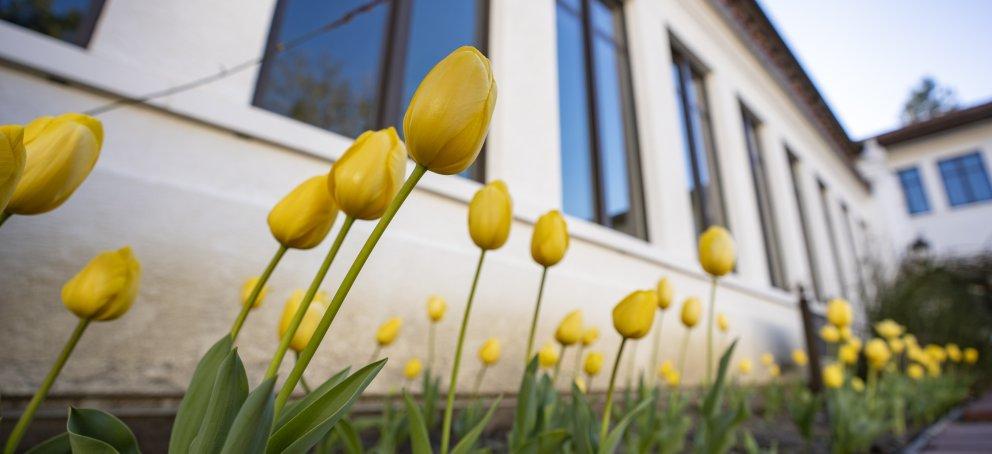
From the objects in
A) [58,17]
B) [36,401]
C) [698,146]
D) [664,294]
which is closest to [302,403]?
[36,401]

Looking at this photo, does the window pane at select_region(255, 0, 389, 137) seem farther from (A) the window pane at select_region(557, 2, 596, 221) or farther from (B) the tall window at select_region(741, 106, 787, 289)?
(B) the tall window at select_region(741, 106, 787, 289)

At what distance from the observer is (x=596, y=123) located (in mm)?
3418

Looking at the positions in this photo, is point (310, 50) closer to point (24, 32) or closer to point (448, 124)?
point (24, 32)

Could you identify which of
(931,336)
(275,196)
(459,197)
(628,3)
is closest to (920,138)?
(931,336)

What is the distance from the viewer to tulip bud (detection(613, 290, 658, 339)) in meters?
0.73

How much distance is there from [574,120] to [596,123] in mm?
188

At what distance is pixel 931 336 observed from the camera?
486 cm

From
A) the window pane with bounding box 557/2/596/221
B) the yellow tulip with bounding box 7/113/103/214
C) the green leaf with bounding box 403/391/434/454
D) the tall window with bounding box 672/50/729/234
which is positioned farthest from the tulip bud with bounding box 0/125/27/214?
the tall window with bounding box 672/50/729/234

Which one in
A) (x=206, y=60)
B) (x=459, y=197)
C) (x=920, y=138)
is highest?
(x=920, y=138)

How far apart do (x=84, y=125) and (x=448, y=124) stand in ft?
1.37

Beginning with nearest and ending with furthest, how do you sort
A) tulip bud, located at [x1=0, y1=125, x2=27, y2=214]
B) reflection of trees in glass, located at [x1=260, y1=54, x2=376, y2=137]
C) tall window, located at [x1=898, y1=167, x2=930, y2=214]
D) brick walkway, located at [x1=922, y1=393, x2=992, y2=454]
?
tulip bud, located at [x1=0, y1=125, x2=27, y2=214] → brick walkway, located at [x1=922, y1=393, x2=992, y2=454] → reflection of trees in glass, located at [x1=260, y1=54, x2=376, y2=137] → tall window, located at [x1=898, y1=167, x2=930, y2=214]

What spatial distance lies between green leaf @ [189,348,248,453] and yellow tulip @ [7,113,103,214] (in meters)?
0.28

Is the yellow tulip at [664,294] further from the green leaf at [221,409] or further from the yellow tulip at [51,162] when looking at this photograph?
the yellow tulip at [51,162]

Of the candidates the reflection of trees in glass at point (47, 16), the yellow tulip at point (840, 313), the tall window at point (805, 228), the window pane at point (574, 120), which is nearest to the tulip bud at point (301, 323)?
the reflection of trees in glass at point (47, 16)
